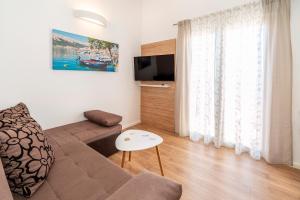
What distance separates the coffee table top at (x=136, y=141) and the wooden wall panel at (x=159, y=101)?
1420mm

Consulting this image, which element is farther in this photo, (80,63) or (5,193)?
(80,63)

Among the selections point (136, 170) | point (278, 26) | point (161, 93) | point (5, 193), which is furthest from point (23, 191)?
point (278, 26)

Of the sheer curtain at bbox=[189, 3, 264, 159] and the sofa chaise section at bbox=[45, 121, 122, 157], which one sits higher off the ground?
the sheer curtain at bbox=[189, 3, 264, 159]

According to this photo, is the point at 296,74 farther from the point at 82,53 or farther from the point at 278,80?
the point at 82,53

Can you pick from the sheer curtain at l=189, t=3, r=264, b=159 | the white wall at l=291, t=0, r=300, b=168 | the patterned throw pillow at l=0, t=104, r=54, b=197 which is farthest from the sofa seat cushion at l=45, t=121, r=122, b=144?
the white wall at l=291, t=0, r=300, b=168

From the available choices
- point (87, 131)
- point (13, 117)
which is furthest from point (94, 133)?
point (13, 117)

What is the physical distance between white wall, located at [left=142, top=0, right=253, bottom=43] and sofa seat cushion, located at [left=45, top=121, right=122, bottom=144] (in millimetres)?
2290

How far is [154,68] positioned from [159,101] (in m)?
0.76

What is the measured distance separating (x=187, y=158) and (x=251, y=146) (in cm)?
99

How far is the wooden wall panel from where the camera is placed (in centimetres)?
335

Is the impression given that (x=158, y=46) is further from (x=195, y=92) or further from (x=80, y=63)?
(x=80, y=63)

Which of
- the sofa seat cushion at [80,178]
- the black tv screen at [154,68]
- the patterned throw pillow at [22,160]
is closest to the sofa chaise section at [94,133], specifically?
the sofa seat cushion at [80,178]

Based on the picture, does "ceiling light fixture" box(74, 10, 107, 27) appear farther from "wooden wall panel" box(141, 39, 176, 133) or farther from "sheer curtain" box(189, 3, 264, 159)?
"sheer curtain" box(189, 3, 264, 159)

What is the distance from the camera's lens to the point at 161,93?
11.6 feet
